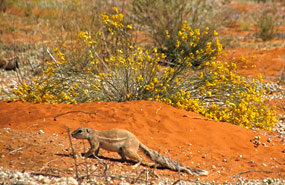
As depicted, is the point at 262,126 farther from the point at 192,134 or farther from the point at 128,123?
the point at 128,123

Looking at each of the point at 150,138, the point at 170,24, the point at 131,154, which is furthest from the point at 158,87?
the point at 170,24

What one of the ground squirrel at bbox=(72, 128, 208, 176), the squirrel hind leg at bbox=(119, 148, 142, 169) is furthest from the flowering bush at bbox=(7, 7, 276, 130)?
the squirrel hind leg at bbox=(119, 148, 142, 169)

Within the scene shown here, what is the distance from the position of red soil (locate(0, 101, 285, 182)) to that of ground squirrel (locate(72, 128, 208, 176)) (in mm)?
106

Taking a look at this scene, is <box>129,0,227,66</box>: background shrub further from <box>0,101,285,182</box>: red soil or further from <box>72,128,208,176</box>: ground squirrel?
<box>72,128,208,176</box>: ground squirrel

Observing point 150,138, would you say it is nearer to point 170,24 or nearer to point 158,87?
point 158,87

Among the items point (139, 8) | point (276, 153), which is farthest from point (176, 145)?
point (139, 8)

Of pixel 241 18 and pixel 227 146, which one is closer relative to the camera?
A: pixel 227 146

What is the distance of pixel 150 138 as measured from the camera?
18.7ft

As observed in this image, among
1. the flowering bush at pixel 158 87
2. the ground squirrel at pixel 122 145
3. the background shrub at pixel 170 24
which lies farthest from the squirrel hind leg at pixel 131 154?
the background shrub at pixel 170 24

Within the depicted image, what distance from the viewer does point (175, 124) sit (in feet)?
20.2

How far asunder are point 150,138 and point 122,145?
1.26 m

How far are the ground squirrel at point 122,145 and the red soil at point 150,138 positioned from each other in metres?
0.11

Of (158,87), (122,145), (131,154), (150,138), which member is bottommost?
(150,138)

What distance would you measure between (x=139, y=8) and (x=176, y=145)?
9.24m
